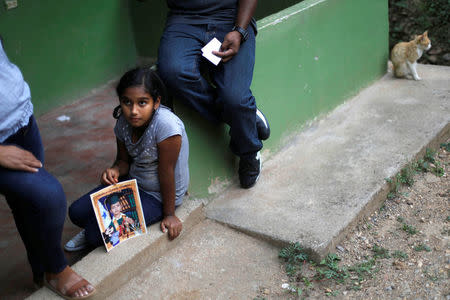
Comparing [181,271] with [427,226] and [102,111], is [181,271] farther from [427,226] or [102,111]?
[102,111]

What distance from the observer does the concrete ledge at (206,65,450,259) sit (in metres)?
3.18

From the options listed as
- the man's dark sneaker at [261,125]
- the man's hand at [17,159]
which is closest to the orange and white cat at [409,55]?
the man's dark sneaker at [261,125]

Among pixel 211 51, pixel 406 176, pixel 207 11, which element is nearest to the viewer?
pixel 211 51

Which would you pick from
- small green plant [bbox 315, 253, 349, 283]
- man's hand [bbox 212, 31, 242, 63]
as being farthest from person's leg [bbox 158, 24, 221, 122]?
small green plant [bbox 315, 253, 349, 283]

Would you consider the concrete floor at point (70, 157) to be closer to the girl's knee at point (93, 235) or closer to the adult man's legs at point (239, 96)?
the girl's knee at point (93, 235)

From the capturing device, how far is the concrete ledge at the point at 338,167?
10.4ft

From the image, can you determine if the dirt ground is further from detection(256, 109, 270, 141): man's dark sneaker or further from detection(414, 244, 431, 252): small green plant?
detection(256, 109, 270, 141): man's dark sneaker

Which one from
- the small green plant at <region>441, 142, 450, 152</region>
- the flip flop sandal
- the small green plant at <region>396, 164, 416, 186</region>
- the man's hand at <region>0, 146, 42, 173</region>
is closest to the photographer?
the man's hand at <region>0, 146, 42, 173</region>

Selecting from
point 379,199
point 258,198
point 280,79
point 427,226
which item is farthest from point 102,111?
point 427,226

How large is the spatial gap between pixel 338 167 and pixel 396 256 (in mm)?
878

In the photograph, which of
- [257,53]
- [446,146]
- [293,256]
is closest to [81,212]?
[293,256]

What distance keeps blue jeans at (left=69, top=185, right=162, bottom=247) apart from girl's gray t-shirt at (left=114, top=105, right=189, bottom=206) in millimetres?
44

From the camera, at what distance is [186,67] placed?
3.03 m

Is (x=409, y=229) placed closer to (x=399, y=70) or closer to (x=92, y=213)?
(x=92, y=213)
